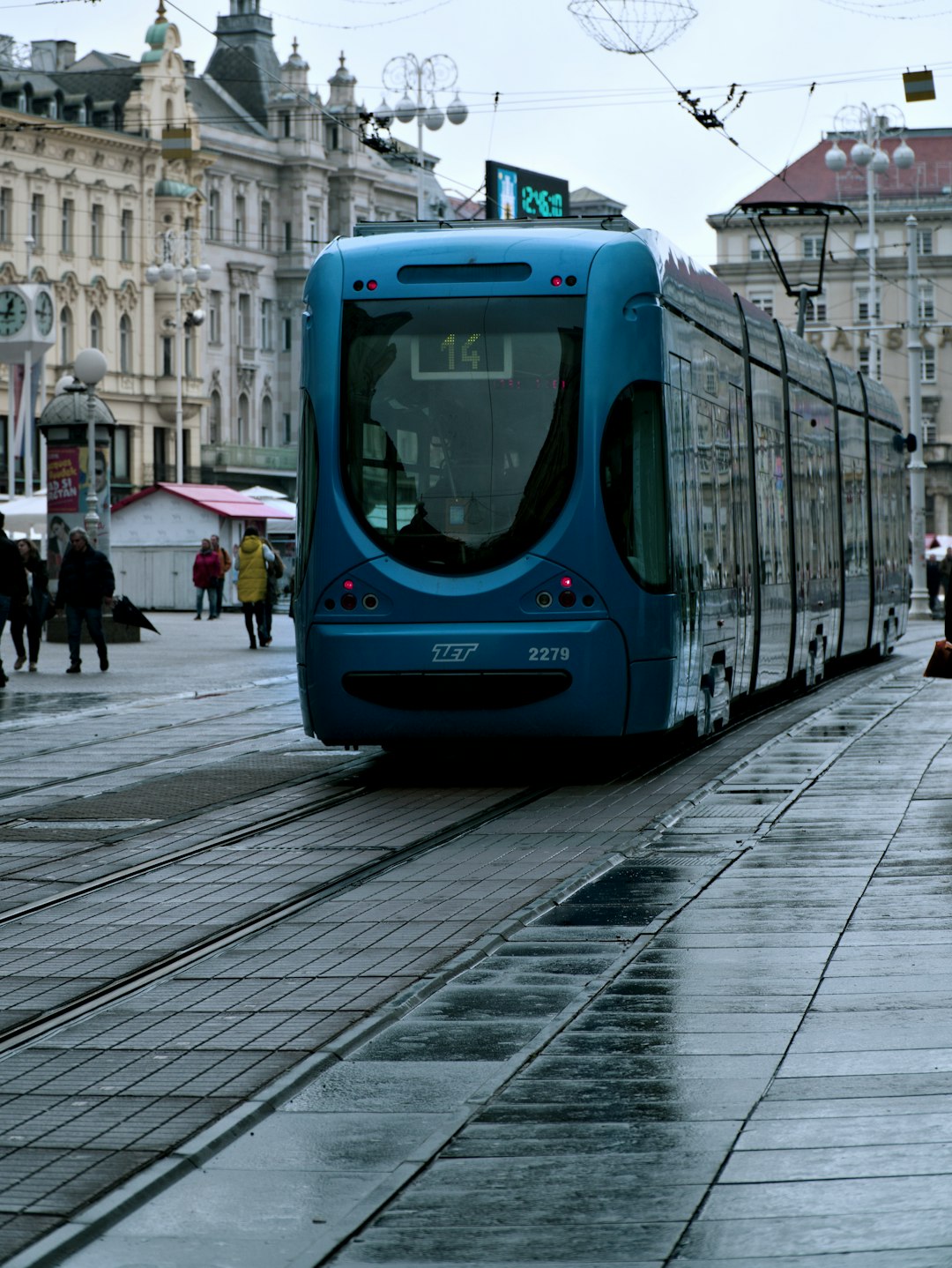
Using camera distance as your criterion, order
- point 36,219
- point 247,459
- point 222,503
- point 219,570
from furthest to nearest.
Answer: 1. point 247,459
2. point 36,219
3. point 222,503
4. point 219,570

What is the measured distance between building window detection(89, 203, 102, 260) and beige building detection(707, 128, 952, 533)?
→ 3589 cm

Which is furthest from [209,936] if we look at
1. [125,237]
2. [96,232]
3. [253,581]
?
[125,237]

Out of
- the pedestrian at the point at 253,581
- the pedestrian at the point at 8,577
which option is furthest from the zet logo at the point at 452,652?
the pedestrian at the point at 253,581

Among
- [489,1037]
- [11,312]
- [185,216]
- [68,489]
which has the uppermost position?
[185,216]

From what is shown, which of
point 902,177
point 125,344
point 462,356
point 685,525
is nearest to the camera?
point 462,356

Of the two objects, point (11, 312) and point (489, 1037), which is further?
point (11, 312)

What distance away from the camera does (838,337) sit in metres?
118

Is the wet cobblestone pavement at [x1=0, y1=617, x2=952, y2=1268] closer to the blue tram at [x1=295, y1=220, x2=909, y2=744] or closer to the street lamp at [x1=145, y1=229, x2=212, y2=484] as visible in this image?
the blue tram at [x1=295, y1=220, x2=909, y2=744]

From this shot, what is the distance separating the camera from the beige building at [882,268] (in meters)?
115

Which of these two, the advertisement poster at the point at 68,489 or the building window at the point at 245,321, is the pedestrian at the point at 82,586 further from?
the building window at the point at 245,321

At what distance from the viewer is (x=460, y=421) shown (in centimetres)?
1376

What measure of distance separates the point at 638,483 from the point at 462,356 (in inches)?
49.4

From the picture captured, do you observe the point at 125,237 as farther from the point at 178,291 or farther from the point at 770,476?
the point at 770,476

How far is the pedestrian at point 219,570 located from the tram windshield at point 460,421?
34.1 metres
